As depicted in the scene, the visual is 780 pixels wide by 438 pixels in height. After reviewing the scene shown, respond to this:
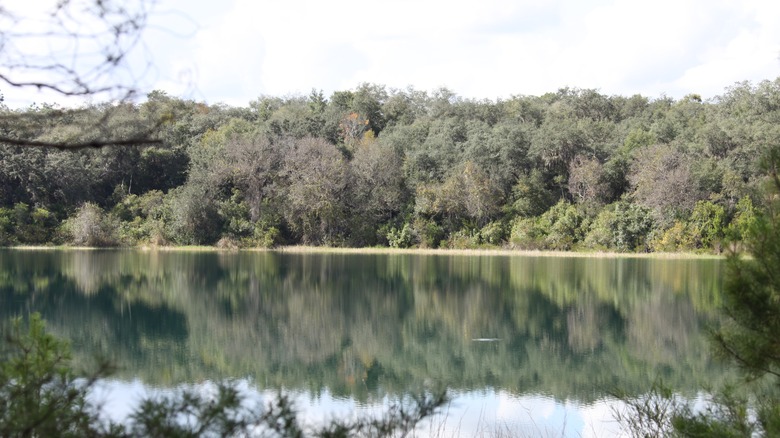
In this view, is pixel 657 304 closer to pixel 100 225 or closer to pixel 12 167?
pixel 100 225

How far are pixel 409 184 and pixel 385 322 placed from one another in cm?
2844

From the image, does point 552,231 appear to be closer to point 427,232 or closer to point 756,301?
point 427,232

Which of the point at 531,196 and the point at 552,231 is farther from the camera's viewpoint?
the point at 531,196

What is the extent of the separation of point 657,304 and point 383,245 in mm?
25896

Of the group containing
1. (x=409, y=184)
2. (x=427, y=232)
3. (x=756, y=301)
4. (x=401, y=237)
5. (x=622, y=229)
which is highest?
(x=409, y=184)

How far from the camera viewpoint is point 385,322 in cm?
1881

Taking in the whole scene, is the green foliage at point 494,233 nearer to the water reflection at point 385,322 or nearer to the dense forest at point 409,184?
the dense forest at point 409,184

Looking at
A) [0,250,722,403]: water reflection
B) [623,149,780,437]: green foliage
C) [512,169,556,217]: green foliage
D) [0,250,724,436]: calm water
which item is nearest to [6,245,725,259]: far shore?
[512,169,556,217]: green foliage

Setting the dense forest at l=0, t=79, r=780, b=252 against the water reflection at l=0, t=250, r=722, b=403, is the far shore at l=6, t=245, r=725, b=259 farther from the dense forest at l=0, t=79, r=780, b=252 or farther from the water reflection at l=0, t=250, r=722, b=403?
the water reflection at l=0, t=250, r=722, b=403

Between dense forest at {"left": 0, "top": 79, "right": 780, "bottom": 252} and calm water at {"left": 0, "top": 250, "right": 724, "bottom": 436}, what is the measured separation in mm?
10277

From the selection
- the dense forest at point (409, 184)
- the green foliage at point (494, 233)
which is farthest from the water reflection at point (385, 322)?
the green foliage at point (494, 233)

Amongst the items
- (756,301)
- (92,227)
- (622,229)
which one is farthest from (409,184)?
(756,301)

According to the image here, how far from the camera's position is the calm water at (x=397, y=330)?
11.7 m

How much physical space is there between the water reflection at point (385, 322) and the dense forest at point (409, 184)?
9.49 meters
